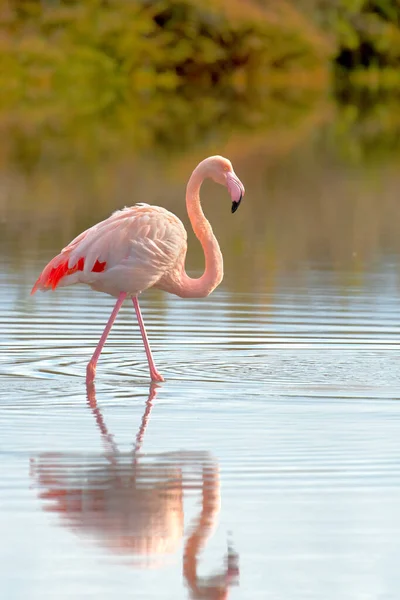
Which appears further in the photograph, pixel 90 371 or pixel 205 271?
pixel 205 271

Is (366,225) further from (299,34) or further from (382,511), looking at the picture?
(299,34)

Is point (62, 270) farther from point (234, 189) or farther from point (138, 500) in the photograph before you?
point (138, 500)

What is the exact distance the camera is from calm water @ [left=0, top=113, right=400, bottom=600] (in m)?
5.00

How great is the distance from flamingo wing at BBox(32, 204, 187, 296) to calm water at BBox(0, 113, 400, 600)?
53cm

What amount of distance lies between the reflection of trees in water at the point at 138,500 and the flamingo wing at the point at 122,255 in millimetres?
1673

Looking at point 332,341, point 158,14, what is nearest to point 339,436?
point 332,341

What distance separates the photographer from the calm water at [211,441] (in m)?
5.00

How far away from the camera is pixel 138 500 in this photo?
578 centimetres

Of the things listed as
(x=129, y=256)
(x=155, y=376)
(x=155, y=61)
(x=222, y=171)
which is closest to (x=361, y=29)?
(x=155, y=61)

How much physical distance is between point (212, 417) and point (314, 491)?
5.07ft

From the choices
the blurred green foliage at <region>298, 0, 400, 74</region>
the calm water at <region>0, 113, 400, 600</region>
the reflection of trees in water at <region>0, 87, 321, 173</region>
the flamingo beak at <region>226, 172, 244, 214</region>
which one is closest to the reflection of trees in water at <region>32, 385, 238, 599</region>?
the calm water at <region>0, 113, 400, 600</region>

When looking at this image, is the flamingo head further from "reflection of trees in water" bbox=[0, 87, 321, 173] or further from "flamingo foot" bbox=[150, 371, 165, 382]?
"reflection of trees in water" bbox=[0, 87, 321, 173]

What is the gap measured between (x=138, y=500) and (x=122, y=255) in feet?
9.49

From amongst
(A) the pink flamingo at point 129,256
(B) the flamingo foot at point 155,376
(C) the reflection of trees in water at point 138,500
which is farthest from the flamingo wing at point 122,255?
(C) the reflection of trees in water at point 138,500
